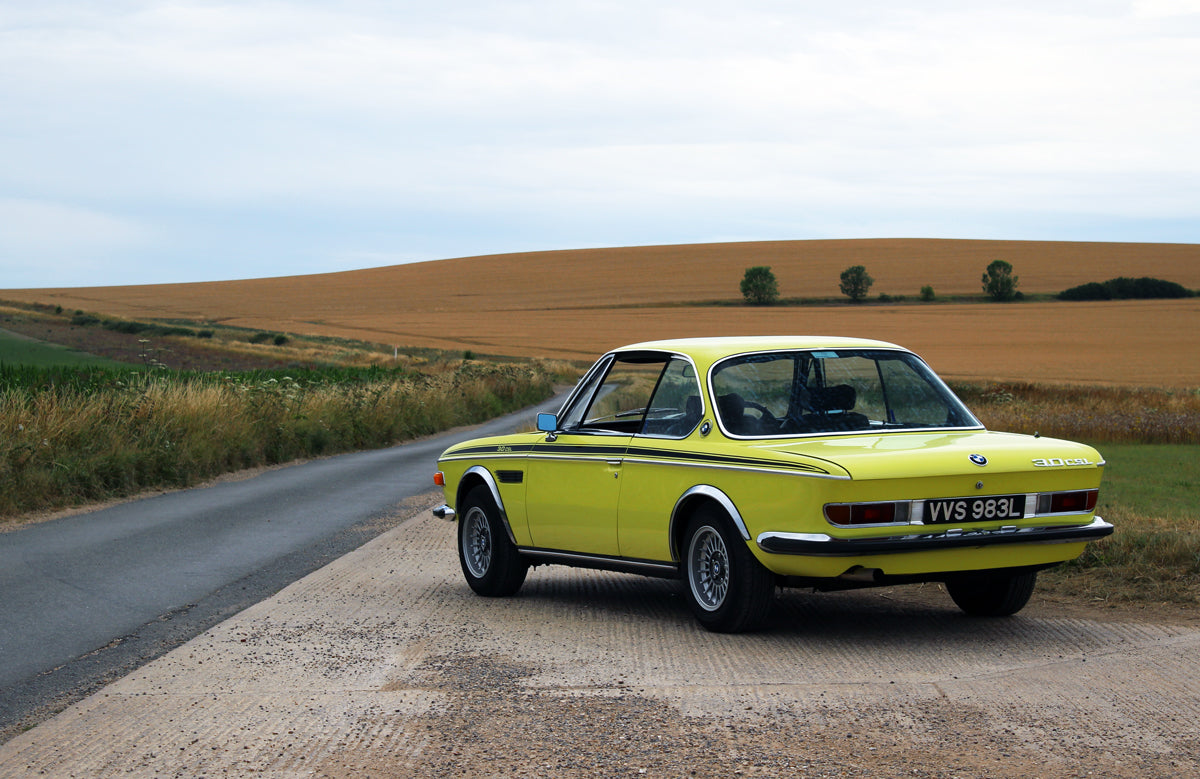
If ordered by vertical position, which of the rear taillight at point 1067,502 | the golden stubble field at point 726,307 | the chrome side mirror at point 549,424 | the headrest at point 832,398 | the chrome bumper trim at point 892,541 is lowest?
the golden stubble field at point 726,307

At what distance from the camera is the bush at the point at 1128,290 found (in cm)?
9481

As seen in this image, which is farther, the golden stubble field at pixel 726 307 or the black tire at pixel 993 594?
Answer: the golden stubble field at pixel 726 307

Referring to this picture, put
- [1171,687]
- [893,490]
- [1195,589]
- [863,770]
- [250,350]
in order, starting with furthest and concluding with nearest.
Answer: [250,350] → [1195,589] → [893,490] → [1171,687] → [863,770]

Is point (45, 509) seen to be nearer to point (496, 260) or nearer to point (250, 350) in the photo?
point (250, 350)

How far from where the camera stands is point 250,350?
64188 millimetres

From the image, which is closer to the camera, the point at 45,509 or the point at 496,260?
the point at 45,509

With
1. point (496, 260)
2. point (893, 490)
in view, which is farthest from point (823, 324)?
point (893, 490)

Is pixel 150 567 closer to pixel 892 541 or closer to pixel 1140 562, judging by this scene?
pixel 892 541

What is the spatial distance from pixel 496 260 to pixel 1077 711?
130123 millimetres

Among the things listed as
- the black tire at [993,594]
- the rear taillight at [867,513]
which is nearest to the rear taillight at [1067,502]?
the black tire at [993,594]

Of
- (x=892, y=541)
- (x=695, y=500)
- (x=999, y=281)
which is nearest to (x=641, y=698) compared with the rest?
(x=892, y=541)

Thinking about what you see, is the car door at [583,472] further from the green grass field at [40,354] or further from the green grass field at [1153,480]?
the green grass field at [40,354]

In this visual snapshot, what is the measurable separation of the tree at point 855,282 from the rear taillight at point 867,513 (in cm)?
9565

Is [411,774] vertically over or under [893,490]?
under
